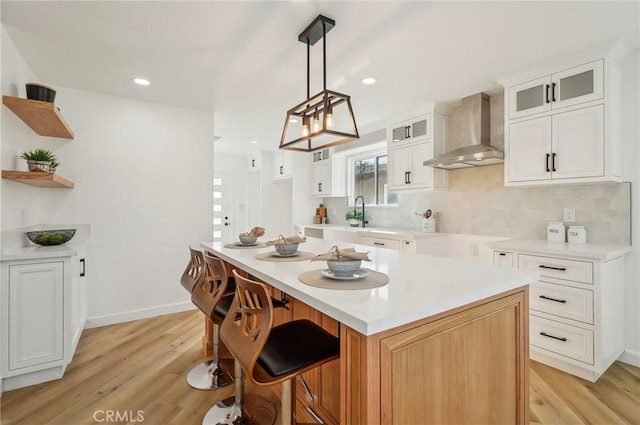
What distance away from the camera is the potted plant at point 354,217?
4914 mm

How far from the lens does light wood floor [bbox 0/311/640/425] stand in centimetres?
180

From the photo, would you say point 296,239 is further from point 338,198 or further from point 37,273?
point 338,198

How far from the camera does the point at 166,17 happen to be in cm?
197

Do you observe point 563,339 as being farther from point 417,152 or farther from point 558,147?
point 417,152

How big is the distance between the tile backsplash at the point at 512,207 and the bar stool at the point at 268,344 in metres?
2.62

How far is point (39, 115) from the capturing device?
235 centimetres

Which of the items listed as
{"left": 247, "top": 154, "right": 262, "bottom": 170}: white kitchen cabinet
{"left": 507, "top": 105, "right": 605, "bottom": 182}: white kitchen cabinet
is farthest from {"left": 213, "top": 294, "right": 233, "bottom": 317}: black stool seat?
{"left": 247, "top": 154, "right": 262, "bottom": 170}: white kitchen cabinet

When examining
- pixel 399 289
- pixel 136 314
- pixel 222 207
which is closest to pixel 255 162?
pixel 222 207

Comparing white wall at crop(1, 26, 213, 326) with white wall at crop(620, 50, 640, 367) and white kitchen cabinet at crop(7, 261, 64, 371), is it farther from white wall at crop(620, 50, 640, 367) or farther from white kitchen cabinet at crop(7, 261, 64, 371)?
white wall at crop(620, 50, 640, 367)

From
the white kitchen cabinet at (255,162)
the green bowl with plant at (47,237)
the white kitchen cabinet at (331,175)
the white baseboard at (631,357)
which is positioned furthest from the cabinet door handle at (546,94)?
the white kitchen cabinet at (255,162)

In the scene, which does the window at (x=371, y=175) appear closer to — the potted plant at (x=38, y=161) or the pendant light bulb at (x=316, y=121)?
the pendant light bulb at (x=316, y=121)

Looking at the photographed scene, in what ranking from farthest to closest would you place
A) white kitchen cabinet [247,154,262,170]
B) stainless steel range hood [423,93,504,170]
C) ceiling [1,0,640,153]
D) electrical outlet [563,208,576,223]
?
white kitchen cabinet [247,154,262,170] → stainless steel range hood [423,93,504,170] → electrical outlet [563,208,576,223] → ceiling [1,0,640,153]

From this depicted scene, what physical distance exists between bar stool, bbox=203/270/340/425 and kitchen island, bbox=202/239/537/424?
0.43ft

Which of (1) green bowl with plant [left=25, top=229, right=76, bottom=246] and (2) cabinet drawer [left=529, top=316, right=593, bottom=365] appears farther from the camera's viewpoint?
(1) green bowl with plant [left=25, top=229, right=76, bottom=246]
